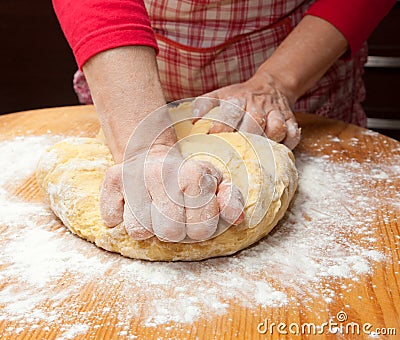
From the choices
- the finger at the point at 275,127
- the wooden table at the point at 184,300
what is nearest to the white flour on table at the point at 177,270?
the wooden table at the point at 184,300

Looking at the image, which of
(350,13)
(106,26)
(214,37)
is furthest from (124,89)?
(350,13)

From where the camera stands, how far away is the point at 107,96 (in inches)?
41.9

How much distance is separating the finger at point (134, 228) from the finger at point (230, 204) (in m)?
0.12

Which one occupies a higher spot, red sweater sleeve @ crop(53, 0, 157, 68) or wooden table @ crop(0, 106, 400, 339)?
red sweater sleeve @ crop(53, 0, 157, 68)

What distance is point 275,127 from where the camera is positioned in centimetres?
128

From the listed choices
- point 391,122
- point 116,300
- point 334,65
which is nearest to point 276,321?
point 116,300

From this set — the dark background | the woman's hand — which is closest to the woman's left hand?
the woman's hand

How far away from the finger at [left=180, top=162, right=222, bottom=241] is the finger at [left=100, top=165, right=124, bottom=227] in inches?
4.6

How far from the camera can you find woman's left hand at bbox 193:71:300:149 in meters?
1.26

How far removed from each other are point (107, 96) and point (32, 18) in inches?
76.2

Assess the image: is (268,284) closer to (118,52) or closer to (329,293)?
(329,293)

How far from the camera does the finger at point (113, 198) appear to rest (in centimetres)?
99

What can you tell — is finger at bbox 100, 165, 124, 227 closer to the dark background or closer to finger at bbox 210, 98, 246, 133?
finger at bbox 210, 98, 246, 133

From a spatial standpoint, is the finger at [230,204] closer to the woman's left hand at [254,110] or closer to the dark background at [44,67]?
the woman's left hand at [254,110]
